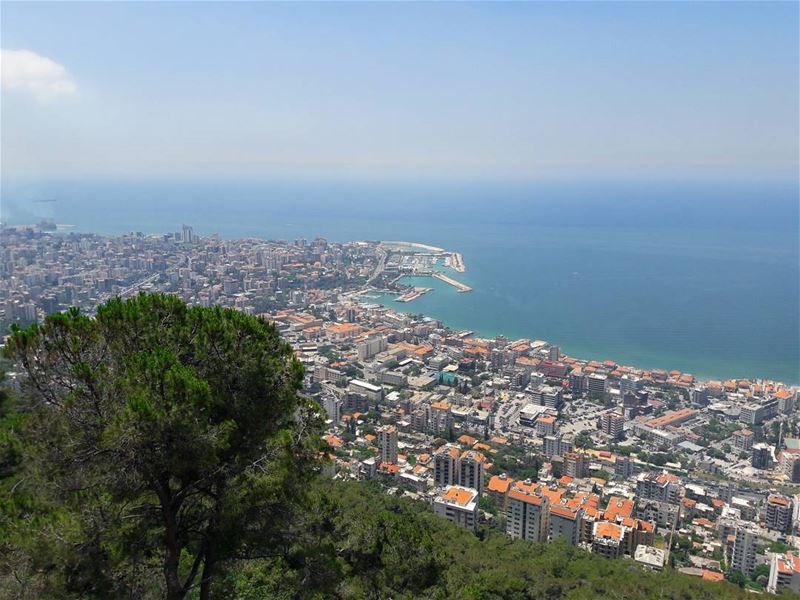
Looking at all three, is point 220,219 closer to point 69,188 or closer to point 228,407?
point 69,188

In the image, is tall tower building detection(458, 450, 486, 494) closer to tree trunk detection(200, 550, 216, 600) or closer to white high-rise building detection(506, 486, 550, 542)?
white high-rise building detection(506, 486, 550, 542)

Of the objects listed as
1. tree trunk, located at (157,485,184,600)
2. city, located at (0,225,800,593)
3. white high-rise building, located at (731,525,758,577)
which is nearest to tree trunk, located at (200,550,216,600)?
tree trunk, located at (157,485,184,600)

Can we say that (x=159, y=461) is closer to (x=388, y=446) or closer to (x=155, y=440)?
(x=155, y=440)

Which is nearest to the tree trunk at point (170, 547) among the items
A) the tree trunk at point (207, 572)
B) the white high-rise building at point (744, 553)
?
the tree trunk at point (207, 572)

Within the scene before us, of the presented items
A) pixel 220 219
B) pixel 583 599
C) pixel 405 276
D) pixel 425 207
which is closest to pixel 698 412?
pixel 583 599

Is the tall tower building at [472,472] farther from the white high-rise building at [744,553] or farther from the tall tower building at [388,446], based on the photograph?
the white high-rise building at [744,553]
